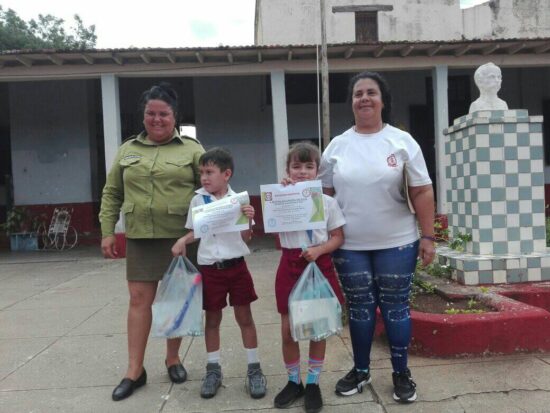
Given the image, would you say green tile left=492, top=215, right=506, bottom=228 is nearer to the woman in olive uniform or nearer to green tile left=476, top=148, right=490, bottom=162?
green tile left=476, top=148, right=490, bottom=162

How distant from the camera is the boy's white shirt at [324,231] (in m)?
2.65

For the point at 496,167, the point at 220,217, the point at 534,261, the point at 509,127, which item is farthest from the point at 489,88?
the point at 220,217

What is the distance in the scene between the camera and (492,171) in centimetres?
440

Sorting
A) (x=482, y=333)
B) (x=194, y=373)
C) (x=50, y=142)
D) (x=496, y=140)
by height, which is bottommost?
(x=194, y=373)

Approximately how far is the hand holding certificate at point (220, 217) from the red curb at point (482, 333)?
4.89 ft

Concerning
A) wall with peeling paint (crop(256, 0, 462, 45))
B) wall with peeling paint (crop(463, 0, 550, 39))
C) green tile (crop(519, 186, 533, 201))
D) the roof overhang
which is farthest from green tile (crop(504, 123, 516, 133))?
wall with peeling paint (crop(463, 0, 550, 39))

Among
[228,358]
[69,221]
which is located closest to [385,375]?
[228,358]

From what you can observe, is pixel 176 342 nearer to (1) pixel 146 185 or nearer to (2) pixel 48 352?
(1) pixel 146 185

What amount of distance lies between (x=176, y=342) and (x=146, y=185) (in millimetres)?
1057

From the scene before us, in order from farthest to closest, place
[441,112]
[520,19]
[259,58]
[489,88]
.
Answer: [520,19]
[441,112]
[259,58]
[489,88]

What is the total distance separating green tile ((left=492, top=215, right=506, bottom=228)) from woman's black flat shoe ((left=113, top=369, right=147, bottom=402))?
3.31 metres

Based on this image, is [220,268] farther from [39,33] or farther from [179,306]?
[39,33]

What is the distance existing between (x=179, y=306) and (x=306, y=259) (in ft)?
2.70

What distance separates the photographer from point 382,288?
269cm
